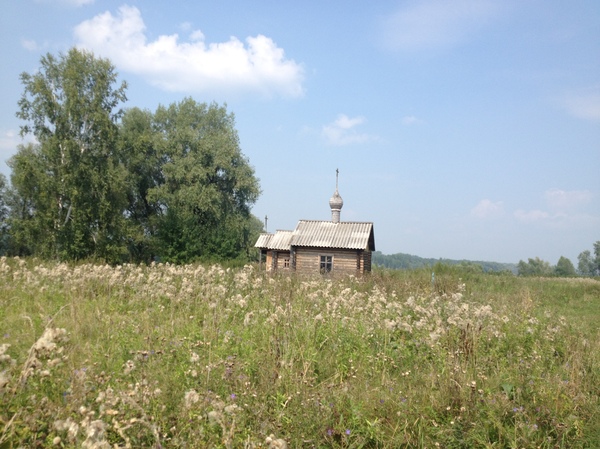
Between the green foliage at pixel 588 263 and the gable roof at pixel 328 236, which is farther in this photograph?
the green foliage at pixel 588 263

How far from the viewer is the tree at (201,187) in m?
35.7

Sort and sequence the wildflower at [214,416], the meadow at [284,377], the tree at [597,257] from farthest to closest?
the tree at [597,257] < the meadow at [284,377] < the wildflower at [214,416]

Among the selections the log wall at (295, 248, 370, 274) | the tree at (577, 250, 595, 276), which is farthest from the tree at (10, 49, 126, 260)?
the tree at (577, 250, 595, 276)

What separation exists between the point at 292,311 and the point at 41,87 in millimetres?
25979

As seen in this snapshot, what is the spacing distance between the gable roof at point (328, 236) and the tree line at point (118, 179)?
714cm

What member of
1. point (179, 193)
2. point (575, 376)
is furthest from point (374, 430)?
point (179, 193)

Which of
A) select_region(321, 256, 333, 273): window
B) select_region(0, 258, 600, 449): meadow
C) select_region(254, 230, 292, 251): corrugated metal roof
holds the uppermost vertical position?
select_region(254, 230, 292, 251): corrugated metal roof

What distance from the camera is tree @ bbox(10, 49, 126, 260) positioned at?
25.7m

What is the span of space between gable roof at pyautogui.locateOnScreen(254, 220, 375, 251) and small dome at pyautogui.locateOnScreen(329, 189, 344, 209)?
1.44m

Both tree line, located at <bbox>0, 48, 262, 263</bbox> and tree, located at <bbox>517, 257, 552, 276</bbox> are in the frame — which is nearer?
tree line, located at <bbox>0, 48, 262, 263</bbox>

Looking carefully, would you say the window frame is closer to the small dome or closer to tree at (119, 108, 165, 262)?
the small dome

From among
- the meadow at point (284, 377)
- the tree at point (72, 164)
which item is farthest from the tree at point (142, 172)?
the meadow at point (284, 377)

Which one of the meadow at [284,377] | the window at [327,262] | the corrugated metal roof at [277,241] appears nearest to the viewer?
the meadow at [284,377]

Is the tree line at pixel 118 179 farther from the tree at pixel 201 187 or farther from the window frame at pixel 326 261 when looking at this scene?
the window frame at pixel 326 261
